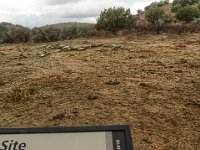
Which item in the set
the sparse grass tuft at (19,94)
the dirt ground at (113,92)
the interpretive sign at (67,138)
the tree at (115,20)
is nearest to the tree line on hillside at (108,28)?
the tree at (115,20)

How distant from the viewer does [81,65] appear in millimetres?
9820

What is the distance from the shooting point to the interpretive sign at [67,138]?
3211 millimetres

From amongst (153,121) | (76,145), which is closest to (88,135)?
(76,145)

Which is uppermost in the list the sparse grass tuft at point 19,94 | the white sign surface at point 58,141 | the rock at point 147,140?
the white sign surface at point 58,141

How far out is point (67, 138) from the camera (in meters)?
3.27

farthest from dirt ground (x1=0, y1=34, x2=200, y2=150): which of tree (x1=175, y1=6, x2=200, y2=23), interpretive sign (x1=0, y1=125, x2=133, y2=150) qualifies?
tree (x1=175, y1=6, x2=200, y2=23)

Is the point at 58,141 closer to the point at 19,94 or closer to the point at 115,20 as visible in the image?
the point at 19,94

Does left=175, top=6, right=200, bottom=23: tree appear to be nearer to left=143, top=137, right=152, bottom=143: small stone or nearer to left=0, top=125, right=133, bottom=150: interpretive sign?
left=143, top=137, right=152, bottom=143: small stone

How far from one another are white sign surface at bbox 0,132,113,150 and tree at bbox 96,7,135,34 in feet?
49.6

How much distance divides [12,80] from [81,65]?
6.12ft

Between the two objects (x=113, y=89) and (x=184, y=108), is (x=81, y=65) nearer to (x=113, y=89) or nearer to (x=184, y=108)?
(x=113, y=89)

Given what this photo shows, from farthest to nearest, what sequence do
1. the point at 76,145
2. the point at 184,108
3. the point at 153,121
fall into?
1. the point at 184,108
2. the point at 153,121
3. the point at 76,145

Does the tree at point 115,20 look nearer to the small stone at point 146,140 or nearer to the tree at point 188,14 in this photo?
the tree at point 188,14

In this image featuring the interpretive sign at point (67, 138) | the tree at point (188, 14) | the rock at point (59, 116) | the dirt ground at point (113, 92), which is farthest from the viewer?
the tree at point (188, 14)
